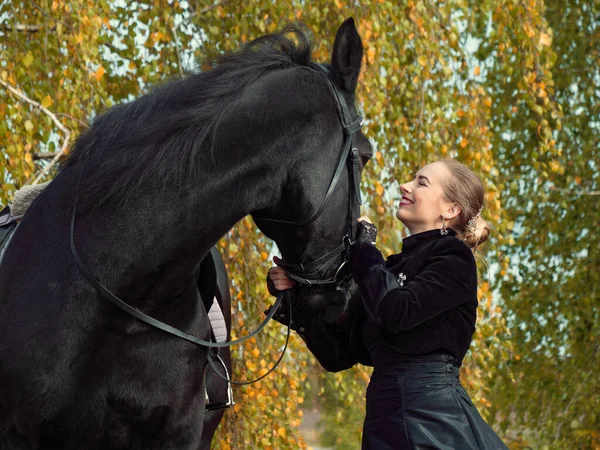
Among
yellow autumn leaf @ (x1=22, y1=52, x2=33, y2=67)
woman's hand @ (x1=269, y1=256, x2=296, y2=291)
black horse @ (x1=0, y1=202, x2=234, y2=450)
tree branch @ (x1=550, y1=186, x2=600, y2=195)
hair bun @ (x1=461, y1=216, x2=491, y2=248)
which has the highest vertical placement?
yellow autumn leaf @ (x1=22, y1=52, x2=33, y2=67)

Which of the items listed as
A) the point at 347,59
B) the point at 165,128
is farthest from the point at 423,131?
the point at 165,128

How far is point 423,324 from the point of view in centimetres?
238

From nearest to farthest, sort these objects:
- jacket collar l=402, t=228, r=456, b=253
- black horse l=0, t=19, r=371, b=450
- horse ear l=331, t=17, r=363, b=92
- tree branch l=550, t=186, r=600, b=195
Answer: black horse l=0, t=19, r=371, b=450, horse ear l=331, t=17, r=363, b=92, jacket collar l=402, t=228, r=456, b=253, tree branch l=550, t=186, r=600, b=195

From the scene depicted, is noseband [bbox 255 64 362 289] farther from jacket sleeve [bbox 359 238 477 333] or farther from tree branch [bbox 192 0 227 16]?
tree branch [bbox 192 0 227 16]

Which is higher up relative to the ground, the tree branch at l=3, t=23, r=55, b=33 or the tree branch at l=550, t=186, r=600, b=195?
the tree branch at l=3, t=23, r=55, b=33

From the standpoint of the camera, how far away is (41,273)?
2.24 m

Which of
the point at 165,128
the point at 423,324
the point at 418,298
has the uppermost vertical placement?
the point at 165,128

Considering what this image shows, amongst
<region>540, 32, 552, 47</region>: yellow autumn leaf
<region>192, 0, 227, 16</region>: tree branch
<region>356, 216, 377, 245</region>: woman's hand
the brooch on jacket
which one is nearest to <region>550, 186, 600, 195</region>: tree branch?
<region>540, 32, 552, 47</region>: yellow autumn leaf

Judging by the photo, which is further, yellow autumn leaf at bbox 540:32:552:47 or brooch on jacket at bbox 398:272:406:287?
yellow autumn leaf at bbox 540:32:552:47

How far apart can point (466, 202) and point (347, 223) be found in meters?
0.46

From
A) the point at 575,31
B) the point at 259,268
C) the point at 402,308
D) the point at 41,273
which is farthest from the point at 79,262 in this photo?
the point at 575,31

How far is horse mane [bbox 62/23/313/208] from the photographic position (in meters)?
2.17

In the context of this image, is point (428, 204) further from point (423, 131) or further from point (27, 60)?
point (423, 131)

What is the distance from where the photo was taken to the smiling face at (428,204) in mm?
2547
